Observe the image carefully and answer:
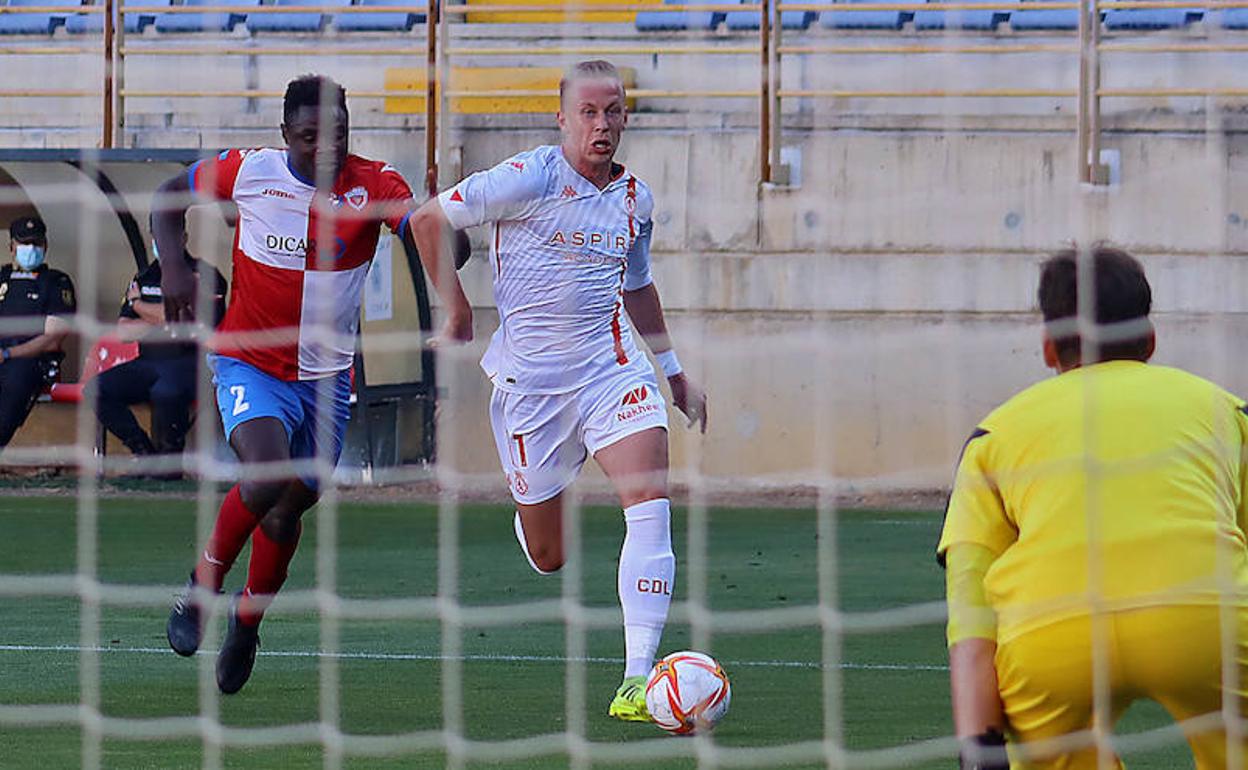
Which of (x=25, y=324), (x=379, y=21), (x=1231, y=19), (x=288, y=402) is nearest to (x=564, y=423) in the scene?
(x=288, y=402)

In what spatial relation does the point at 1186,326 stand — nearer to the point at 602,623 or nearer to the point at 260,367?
the point at 602,623

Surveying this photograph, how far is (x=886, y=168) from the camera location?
14.2m

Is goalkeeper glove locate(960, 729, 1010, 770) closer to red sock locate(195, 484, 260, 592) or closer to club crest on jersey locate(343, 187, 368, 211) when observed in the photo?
red sock locate(195, 484, 260, 592)

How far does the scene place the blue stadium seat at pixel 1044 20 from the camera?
14766 mm

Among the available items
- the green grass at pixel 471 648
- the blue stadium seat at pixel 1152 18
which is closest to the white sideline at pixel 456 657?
the green grass at pixel 471 648

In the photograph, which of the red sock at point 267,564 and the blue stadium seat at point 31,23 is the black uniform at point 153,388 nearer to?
the blue stadium seat at point 31,23

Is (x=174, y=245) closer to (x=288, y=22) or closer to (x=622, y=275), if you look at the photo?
(x=622, y=275)

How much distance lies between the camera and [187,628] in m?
6.89

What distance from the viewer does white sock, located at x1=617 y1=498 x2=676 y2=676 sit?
20.5ft

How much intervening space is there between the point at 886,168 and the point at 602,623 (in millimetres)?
6227

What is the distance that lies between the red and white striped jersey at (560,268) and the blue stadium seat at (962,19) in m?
8.38

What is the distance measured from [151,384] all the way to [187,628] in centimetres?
731

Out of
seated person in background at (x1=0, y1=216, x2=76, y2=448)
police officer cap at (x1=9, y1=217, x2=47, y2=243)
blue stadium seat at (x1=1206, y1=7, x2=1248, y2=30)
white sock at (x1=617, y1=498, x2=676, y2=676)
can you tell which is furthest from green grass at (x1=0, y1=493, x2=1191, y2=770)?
blue stadium seat at (x1=1206, y1=7, x2=1248, y2=30)

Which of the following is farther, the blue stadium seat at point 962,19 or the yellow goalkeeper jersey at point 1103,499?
the blue stadium seat at point 962,19
